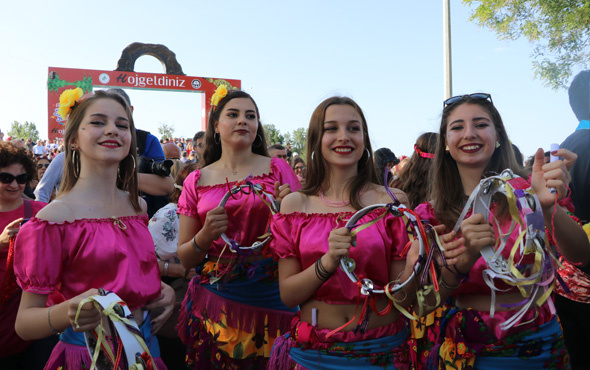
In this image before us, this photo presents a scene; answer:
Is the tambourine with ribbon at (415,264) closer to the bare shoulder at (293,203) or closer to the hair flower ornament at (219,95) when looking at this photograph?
the bare shoulder at (293,203)

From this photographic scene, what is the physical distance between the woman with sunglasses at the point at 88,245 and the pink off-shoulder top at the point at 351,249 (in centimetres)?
70

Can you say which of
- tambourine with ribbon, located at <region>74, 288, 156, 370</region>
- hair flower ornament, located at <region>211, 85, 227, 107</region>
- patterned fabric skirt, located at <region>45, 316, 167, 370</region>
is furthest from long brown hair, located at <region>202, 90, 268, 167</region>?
tambourine with ribbon, located at <region>74, 288, 156, 370</region>

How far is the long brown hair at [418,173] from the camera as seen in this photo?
3.93 metres

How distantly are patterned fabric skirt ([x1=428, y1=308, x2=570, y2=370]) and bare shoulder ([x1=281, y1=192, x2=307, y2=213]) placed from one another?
94 centimetres

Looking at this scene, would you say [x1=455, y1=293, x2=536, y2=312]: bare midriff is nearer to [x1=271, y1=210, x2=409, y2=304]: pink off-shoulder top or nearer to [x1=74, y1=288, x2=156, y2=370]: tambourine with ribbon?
[x1=271, y1=210, x2=409, y2=304]: pink off-shoulder top

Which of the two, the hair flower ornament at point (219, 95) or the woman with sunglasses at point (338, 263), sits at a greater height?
the hair flower ornament at point (219, 95)

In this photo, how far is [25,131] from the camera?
60.9 metres

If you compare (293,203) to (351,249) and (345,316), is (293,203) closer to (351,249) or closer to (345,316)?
(351,249)

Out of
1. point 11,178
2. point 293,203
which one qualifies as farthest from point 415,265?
point 11,178

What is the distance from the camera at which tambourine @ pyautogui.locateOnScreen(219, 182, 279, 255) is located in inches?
115

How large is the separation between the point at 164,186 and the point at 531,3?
9515mm

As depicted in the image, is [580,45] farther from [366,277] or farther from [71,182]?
[71,182]

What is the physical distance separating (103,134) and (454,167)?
1840 millimetres

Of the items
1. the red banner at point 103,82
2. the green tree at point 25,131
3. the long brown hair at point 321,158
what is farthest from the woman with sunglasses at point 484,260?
the green tree at point 25,131
